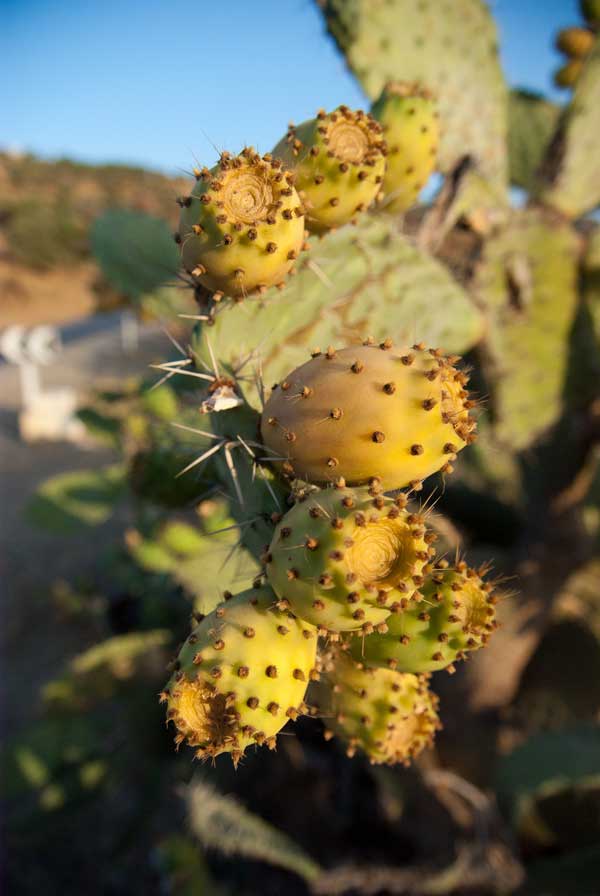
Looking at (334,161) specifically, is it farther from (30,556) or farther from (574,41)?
(30,556)

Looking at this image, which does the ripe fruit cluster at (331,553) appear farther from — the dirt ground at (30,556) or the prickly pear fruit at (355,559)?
the dirt ground at (30,556)

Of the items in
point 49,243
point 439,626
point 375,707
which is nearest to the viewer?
point 439,626

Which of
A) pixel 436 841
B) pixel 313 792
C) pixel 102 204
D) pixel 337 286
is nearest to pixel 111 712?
pixel 313 792

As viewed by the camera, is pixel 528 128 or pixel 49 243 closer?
pixel 528 128

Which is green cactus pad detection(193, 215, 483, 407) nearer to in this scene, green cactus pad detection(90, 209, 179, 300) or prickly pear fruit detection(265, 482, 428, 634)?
prickly pear fruit detection(265, 482, 428, 634)

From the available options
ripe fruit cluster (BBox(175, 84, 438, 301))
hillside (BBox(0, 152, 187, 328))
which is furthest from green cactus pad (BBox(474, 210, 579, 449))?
hillside (BBox(0, 152, 187, 328))

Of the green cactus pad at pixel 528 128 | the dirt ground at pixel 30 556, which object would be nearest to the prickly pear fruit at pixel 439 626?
the green cactus pad at pixel 528 128

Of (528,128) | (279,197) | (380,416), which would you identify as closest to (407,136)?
(279,197)
